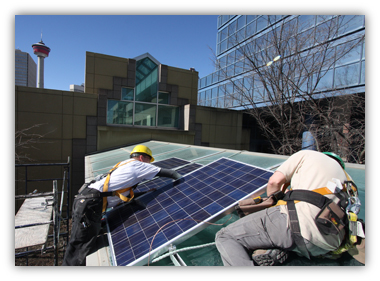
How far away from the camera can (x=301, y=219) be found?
2020mm

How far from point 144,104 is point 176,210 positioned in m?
9.93

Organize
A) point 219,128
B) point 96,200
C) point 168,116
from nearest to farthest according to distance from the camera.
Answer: point 96,200 → point 168,116 → point 219,128

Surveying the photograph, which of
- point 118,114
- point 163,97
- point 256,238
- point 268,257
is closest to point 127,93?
point 118,114

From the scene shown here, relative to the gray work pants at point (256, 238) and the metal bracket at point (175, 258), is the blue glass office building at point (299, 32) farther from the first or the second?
the metal bracket at point (175, 258)

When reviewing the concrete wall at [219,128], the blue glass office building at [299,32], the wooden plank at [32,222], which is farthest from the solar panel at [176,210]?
the concrete wall at [219,128]

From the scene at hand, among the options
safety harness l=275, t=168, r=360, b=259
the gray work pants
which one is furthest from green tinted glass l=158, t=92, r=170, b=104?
safety harness l=275, t=168, r=360, b=259

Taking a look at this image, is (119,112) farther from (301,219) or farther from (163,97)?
(301,219)

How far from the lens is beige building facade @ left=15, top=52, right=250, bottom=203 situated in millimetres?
9320

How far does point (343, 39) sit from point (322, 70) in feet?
4.81

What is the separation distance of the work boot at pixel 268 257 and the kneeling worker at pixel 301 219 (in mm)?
39

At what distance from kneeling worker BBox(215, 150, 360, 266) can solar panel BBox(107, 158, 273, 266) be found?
383mm

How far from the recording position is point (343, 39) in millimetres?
8797
